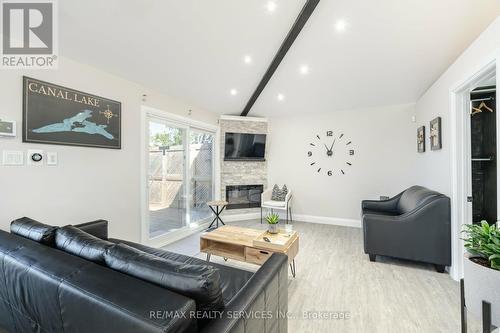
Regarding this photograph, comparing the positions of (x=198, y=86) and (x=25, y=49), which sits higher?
(x=198, y=86)

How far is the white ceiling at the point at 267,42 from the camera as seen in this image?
232 cm

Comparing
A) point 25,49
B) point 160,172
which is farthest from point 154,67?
point 160,172

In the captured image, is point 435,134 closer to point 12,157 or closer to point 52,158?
point 52,158

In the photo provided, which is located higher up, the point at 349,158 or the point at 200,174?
the point at 349,158

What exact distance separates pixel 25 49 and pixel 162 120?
1.74 m

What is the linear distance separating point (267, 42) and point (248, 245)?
2.76 metres

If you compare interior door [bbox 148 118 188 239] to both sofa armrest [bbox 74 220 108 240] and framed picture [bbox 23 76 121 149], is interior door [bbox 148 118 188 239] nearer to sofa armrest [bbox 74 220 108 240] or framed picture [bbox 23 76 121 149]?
framed picture [bbox 23 76 121 149]

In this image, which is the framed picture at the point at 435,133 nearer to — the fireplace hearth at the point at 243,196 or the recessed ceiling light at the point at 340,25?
the recessed ceiling light at the point at 340,25

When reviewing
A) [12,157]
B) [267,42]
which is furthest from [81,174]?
[267,42]

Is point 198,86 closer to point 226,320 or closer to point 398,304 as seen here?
point 226,320

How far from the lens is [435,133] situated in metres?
3.09

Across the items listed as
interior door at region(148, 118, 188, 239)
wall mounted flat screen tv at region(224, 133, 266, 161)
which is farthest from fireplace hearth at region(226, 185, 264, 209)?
interior door at region(148, 118, 188, 239)

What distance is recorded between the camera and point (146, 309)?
0.79m

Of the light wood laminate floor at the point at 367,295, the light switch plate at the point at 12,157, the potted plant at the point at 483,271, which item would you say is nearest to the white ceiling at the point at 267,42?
the light switch plate at the point at 12,157
